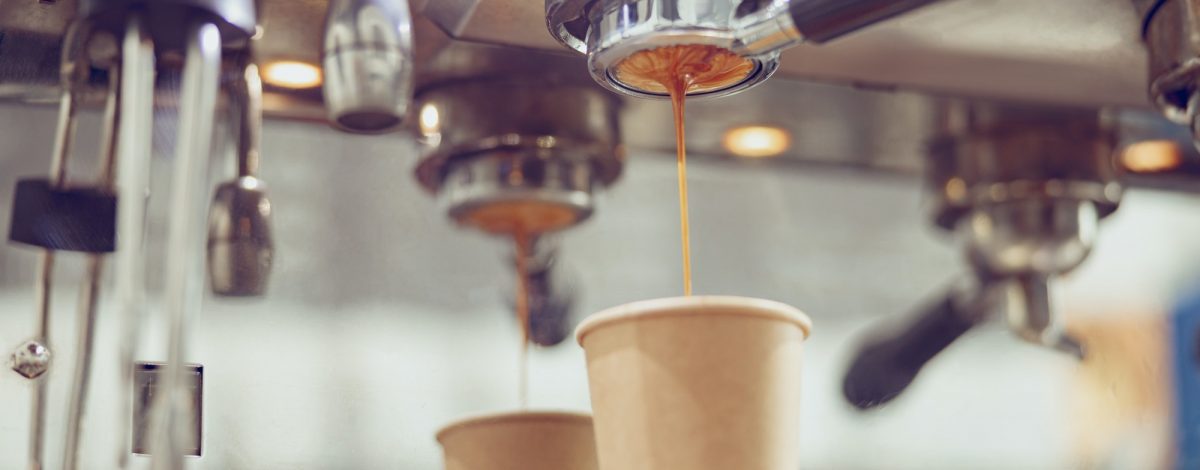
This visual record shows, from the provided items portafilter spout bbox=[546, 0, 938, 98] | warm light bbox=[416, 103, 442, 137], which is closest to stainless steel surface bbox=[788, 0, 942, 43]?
portafilter spout bbox=[546, 0, 938, 98]

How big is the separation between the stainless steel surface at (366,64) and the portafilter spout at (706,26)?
0.31ft

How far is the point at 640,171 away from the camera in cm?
104

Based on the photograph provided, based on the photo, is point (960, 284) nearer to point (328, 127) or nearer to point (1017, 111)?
point (1017, 111)

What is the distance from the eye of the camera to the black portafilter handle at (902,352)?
3.51 ft

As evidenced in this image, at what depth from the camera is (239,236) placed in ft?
2.59

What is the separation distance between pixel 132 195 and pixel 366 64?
0.44 ft

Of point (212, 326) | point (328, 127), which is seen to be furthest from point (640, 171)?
point (212, 326)

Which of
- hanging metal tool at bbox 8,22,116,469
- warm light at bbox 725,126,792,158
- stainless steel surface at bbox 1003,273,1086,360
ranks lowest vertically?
stainless steel surface at bbox 1003,273,1086,360

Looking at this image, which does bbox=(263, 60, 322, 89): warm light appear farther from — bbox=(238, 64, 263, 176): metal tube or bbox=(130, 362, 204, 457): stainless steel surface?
bbox=(130, 362, 204, 457): stainless steel surface

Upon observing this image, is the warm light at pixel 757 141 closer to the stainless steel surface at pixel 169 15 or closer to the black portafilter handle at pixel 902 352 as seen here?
the black portafilter handle at pixel 902 352

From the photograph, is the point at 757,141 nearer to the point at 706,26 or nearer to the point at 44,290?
the point at 706,26

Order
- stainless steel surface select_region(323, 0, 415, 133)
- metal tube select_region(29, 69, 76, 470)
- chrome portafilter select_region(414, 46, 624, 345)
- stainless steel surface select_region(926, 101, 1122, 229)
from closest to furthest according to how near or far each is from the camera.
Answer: stainless steel surface select_region(323, 0, 415, 133)
metal tube select_region(29, 69, 76, 470)
chrome portafilter select_region(414, 46, 624, 345)
stainless steel surface select_region(926, 101, 1122, 229)

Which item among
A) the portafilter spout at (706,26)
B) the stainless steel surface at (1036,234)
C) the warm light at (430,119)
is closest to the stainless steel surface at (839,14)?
the portafilter spout at (706,26)

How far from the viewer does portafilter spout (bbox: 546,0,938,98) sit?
0.63m
